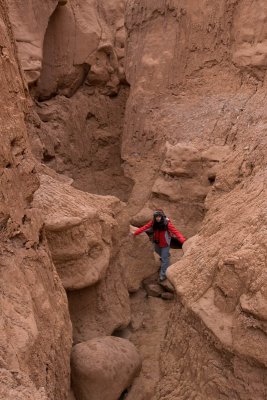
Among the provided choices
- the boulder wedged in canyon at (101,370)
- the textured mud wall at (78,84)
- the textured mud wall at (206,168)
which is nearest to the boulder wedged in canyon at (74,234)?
the boulder wedged in canyon at (101,370)

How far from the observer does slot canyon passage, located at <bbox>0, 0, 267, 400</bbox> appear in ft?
9.00

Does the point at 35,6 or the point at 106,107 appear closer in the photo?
the point at 35,6

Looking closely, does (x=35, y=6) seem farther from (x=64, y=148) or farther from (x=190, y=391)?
(x=190, y=391)

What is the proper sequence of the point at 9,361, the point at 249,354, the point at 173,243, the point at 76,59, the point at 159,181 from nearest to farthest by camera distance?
the point at 9,361 < the point at 249,354 < the point at 173,243 < the point at 159,181 < the point at 76,59

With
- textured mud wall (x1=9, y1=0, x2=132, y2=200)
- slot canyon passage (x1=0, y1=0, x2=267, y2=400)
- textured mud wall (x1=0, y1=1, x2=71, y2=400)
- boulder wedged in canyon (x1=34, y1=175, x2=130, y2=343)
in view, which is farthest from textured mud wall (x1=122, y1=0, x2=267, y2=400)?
textured mud wall (x1=0, y1=1, x2=71, y2=400)

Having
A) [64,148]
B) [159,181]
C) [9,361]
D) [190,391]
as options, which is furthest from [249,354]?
[64,148]

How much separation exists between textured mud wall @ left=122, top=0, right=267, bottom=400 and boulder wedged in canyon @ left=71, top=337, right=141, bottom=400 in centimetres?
39

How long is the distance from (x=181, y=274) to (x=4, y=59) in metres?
1.98

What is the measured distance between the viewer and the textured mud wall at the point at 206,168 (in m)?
3.06

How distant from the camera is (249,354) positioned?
2.90m

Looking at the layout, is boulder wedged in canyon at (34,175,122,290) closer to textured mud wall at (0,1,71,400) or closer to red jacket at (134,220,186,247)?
textured mud wall at (0,1,71,400)

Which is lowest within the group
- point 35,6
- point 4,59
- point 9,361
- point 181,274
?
point 9,361

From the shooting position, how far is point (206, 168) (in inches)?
235

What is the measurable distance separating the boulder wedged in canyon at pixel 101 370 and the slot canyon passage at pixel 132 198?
11 mm
